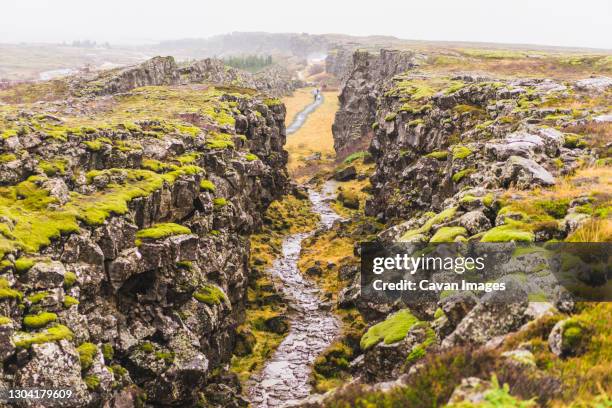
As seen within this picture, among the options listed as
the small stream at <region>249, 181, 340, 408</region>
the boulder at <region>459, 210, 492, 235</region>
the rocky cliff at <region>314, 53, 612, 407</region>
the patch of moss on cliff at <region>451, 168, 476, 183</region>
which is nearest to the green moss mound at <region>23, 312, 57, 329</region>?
the rocky cliff at <region>314, 53, 612, 407</region>

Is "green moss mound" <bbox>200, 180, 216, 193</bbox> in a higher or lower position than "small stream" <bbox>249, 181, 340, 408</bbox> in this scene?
higher

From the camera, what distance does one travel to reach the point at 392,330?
20891 millimetres

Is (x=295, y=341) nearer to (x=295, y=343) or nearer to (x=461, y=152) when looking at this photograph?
(x=295, y=343)

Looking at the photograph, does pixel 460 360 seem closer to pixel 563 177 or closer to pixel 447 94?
pixel 563 177

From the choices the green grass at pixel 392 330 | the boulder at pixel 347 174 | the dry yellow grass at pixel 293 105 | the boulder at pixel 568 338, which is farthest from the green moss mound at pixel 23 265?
the dry yellow grass at pixel 293 105

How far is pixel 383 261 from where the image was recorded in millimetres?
25250

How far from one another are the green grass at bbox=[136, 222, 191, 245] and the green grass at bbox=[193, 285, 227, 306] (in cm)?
381

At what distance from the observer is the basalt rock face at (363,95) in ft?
382

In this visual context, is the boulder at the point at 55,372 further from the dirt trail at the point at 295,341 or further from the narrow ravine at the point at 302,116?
the narrow ravine at the point at 302,116

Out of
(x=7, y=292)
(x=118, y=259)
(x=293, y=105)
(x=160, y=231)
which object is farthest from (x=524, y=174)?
(x=293, y=105)

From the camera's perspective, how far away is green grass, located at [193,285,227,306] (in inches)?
1233

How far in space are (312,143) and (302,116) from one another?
3496cm

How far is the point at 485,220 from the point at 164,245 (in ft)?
56.2

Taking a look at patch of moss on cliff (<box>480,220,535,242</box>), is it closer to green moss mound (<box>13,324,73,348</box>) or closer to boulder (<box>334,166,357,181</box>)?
green moss mound (<box>13,324,73,348</box>)
